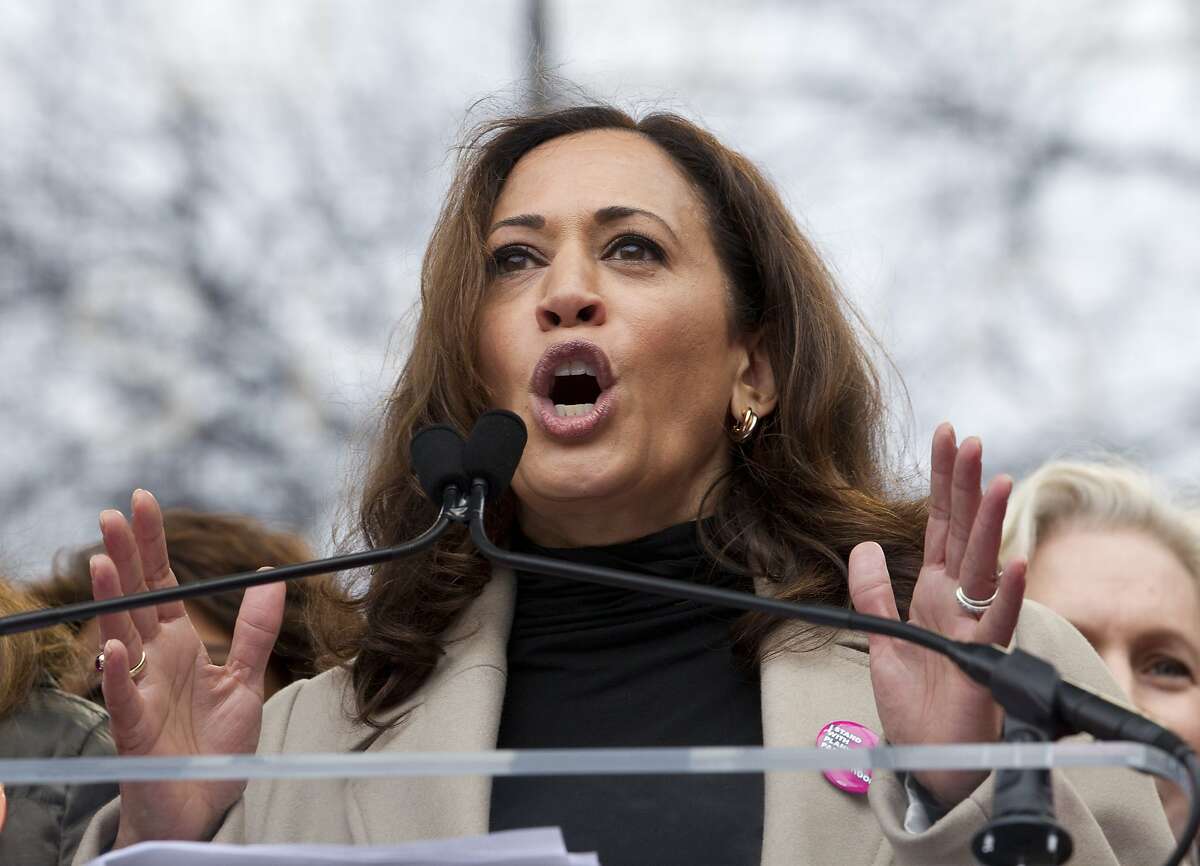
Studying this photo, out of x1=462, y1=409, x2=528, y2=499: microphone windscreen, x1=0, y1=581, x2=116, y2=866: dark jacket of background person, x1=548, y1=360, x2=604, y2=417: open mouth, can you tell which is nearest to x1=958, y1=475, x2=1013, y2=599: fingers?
x1=462, y1=409, x2=528, y2=499: microphone windscreen

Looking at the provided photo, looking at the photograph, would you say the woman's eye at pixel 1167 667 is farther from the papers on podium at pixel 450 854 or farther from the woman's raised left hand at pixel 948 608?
the papers on podium at pixel 450 854

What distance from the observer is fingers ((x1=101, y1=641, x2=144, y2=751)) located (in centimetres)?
220

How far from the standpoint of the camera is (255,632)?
241cm

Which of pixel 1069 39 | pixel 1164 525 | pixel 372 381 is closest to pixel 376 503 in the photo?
pixel 372 381

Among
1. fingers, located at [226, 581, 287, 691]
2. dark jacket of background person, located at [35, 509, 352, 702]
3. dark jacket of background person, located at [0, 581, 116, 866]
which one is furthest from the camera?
dark jacket of background person, located at [35, 509, 352, 702]

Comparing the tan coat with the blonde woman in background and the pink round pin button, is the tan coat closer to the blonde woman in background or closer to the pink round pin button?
the pink round pin button

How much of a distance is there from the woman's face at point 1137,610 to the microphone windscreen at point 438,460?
62.2 inches

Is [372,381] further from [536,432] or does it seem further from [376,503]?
[536,432]

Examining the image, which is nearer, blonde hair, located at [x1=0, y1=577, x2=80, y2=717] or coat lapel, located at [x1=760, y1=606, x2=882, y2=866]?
coat lapel, located at [x1=760, y1=606, x2=882, y2=866]

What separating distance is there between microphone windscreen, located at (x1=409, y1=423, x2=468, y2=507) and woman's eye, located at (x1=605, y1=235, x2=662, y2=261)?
915 millimetres

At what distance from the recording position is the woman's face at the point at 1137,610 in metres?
3.27

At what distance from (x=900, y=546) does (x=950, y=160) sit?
569cm

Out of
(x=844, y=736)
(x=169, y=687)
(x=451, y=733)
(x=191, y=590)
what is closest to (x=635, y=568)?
(x=451, y=733)

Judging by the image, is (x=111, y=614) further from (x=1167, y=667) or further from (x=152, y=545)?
(x=1167, y=667)
